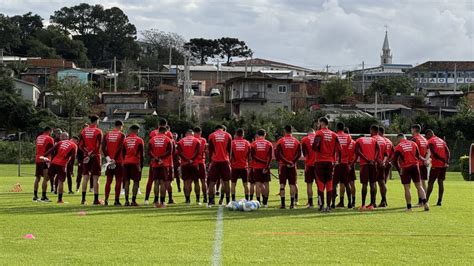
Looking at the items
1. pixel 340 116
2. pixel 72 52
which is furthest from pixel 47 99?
pixel 340 116

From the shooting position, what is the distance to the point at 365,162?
20578 mm

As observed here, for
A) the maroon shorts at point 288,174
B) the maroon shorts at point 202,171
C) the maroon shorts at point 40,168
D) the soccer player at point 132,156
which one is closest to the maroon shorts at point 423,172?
the maroon shorts at point 288,174

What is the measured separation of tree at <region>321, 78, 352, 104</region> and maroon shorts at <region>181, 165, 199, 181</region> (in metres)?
83.7

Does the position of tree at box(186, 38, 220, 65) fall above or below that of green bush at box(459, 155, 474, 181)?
above

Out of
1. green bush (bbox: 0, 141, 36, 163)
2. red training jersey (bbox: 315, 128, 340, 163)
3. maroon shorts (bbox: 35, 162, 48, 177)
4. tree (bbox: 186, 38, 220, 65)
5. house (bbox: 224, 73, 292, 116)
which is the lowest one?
green bush (bbox: 0, 141, 36, 163)

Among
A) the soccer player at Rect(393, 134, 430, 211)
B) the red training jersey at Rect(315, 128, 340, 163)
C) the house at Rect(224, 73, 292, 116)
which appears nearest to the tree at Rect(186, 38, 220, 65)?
the house at Rect(224, 73, 292, 116)

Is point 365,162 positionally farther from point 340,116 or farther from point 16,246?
point 340,116

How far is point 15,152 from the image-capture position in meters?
60.5

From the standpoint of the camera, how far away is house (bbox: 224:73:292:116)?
308 ft

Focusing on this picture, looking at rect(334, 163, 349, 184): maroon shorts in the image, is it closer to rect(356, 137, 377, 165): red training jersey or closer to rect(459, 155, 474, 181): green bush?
rect(356, 137, 377, 165): red training jersey

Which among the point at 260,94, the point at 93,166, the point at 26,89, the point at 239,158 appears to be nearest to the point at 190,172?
the point at 239,158

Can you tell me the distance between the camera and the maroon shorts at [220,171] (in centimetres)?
2034

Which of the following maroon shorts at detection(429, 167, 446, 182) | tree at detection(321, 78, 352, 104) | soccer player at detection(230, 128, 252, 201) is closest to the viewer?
soccer player at detection(230, 128, 252, 201)

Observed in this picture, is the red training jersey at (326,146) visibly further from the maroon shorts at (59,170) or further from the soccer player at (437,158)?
Answer: the maroon shorts at (59,170)
